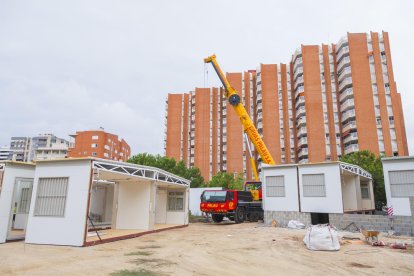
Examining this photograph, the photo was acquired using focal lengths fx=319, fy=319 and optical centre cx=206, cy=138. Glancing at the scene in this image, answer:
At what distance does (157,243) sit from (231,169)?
56.5 metres

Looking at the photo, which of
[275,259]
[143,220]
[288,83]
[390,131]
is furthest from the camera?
[288,83]

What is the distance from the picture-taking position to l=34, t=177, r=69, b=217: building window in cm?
1384

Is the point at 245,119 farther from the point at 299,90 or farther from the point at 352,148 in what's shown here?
the point at 299,90

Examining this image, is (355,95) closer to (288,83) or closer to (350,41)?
(350,41)

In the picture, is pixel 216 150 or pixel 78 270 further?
pixel 216 150

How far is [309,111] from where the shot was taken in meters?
60.9

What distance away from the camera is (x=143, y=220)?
741 inches

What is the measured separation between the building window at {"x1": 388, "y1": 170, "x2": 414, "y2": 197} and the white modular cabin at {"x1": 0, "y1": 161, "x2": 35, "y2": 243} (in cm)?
2061

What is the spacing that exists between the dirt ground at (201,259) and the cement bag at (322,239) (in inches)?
14.7

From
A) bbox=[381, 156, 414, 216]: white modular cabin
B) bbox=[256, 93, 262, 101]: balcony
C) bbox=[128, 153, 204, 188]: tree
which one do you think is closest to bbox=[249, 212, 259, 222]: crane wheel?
bbox=[381, 156, 414, 216]: white modular cabin

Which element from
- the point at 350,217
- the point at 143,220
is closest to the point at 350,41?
the point at 350,217

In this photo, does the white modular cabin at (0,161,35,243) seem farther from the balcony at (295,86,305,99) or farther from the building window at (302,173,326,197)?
the balcony at (295,86,305,99)

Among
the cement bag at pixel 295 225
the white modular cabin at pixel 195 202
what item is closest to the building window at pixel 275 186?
the cement bag at pixel 295 225

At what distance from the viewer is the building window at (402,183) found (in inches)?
760
